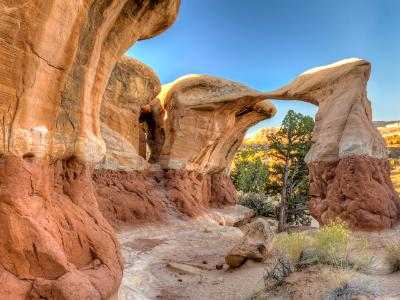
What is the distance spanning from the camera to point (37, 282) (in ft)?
11.2

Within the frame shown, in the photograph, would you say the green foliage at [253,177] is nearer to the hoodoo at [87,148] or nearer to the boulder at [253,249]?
the hoodoo at [87,148]

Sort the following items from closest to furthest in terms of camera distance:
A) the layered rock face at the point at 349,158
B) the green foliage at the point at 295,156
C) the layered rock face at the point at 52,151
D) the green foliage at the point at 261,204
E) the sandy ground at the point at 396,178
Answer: the layered rock face at the point at 52,151 < the layered rock face at the point at 349,158 < the green foliage at the point at 295,156 < the green foliage at the point at 261,204 < the sandy ground at the point at 396,178

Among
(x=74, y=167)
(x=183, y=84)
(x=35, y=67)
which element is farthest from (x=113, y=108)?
(x=35, y=67)

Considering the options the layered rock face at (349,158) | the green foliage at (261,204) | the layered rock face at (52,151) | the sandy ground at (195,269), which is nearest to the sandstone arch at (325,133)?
the layered rock face at (349,158)

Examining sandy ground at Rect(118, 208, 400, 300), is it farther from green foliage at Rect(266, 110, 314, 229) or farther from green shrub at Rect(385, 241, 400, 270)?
green foliage at Rect(266, 110, 314, 229)

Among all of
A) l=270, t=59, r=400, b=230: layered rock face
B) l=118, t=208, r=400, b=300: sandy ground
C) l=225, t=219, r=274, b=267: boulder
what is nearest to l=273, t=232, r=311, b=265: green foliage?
l=225, t=219, r=274, b=267: boulder

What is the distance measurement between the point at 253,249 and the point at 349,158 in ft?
12.9

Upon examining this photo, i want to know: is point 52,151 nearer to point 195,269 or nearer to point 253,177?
point 195,269

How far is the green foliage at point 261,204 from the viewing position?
67.8 ft

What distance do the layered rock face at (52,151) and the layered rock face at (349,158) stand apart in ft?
22.1

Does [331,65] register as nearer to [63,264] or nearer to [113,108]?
[113,108]

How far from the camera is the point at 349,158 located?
861cm

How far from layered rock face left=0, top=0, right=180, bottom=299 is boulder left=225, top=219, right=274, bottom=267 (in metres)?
3.57

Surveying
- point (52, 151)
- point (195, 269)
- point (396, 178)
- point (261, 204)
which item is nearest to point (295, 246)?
point (195, 269)
